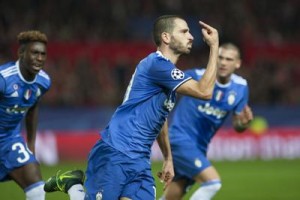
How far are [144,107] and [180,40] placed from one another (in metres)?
0.71

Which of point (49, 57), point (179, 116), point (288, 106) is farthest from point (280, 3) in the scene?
point (179, 116)

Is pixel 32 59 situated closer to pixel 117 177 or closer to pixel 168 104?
pixel 168 104

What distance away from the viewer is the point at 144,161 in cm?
672

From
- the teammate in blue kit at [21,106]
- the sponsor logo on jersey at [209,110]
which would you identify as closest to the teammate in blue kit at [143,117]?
the teammate in blue kit at [21,106]

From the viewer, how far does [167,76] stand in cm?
662

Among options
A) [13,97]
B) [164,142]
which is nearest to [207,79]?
[164,142]

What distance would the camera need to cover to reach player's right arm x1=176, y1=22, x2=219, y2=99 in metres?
6.55

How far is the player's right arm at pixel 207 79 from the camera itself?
6547 millimetres

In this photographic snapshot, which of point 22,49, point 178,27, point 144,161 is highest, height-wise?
point 178,27

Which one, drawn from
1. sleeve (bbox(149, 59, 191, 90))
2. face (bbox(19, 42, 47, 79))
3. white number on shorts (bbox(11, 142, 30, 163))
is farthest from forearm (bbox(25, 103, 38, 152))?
sleeve (bbox(149, 59, 191, 90))

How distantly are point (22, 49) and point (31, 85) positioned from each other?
0.45m

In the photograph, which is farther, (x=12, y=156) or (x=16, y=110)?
(x=16, y=110)

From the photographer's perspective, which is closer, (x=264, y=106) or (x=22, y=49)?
(x=22, y=49)

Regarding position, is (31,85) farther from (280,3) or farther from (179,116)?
(280,3)
